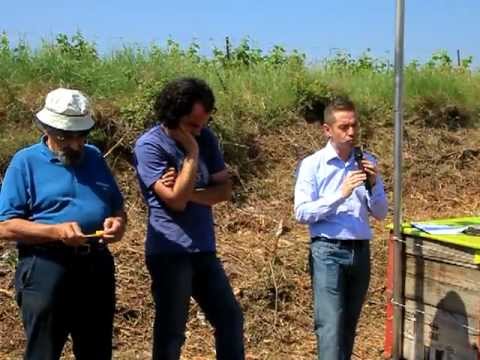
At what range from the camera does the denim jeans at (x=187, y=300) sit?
11.0 ft

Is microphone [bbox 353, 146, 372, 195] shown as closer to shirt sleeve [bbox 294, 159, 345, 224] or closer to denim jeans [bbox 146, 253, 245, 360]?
shirt sleeve [bbox 294, 159, 345, 224]

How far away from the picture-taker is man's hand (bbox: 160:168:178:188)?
329 centimetres

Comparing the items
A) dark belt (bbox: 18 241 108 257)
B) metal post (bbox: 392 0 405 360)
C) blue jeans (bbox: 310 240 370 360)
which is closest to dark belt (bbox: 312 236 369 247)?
blue jeans (bbox: 310 240 370 360)

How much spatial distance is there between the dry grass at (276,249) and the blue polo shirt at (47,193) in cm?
188

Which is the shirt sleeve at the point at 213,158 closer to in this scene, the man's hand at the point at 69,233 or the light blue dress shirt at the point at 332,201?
the light blue dress shirt at the point at 332,201

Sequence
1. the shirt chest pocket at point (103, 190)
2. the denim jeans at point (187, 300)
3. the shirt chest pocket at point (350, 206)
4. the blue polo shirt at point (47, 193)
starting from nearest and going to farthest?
the blue polo shirt at point (47, 193) < the shirt chest pocket at point (103, 190) < the denim jeans at point (187, 300) < the shirt chest pocket at point (350, 206)

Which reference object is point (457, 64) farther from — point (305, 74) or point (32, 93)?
point (32, 93)

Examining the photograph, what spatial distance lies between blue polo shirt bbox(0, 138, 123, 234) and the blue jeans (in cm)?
107

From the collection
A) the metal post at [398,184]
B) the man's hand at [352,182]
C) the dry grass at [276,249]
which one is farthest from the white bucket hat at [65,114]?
the dry grass at [276,249]

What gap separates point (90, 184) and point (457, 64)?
28.5 feet

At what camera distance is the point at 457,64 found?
1088 centimetres

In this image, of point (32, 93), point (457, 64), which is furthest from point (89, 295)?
point (457, 64)

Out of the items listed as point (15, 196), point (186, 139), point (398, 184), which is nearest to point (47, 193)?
point (15, 196)

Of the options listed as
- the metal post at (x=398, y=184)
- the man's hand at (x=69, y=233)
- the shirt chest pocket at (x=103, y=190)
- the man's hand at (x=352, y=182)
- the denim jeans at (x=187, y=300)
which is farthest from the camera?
the metal post at (x=398, y=184)
